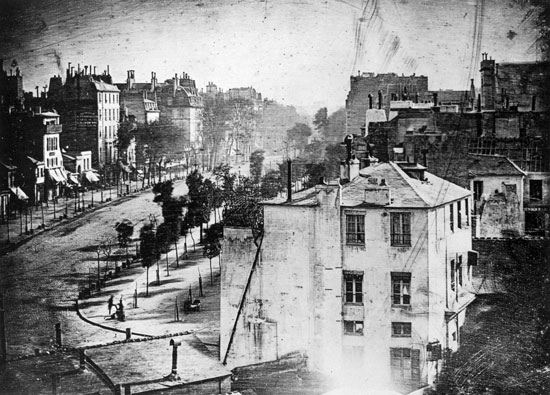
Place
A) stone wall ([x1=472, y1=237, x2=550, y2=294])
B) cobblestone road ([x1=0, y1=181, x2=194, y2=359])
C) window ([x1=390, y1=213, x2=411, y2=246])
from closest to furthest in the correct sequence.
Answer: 1. window ([x1=390, y1=213, x2=411, y2=246])
2. cobblestone road ([x1=0, y1=181, x2=194, y2=359])
3. stone wall ([x1=472, y1=237, x2=550, y2=294])

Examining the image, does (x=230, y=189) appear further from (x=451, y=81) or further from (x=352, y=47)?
(x=451, y=81)

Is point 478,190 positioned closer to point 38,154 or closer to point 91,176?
point 91,176

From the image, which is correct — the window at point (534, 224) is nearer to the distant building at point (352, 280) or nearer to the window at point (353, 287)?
the distant building at point (352, 280)

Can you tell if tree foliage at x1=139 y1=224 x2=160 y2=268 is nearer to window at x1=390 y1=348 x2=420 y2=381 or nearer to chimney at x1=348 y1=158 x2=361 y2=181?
chimney at x1=348 y1=158 x2=361 y2=181

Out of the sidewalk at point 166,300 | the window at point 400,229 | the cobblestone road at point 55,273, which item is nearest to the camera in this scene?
the window at point 400,229

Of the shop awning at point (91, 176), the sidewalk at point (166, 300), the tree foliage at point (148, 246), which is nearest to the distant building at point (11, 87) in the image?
the shop awning at point (91, 176)

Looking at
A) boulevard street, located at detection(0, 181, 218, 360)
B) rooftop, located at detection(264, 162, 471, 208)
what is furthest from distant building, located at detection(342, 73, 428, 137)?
boulevard street, located at detection(0, 181, 218, 360)
